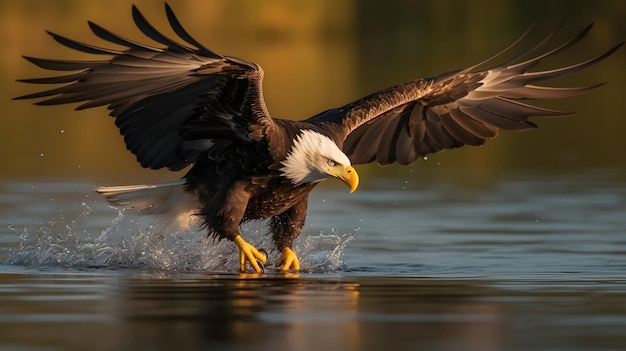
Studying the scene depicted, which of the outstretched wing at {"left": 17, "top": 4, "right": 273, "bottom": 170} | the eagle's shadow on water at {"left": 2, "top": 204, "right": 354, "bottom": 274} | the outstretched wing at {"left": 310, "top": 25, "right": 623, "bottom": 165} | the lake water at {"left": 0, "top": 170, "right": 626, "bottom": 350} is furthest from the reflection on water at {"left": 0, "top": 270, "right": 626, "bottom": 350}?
the outstretched wing at {"left": 310, "top": 25, "right": 623, "bottom": 165}

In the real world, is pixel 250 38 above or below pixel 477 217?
above

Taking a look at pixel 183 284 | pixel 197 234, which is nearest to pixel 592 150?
pixel 197 234

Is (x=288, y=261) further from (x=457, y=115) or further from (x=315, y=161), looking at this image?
(x=457, y=115)

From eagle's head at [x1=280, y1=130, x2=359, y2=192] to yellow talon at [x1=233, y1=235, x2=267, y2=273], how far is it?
0.47 metres

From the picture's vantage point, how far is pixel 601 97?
104 feet

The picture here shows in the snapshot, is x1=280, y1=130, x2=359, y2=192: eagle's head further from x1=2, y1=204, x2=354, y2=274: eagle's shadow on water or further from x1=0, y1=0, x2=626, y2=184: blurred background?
x1=0, y1=0, x2=626, y2=184: blurred background

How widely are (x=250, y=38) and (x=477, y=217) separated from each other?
3716 centimetres

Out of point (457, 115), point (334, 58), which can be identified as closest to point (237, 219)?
point (457, 115)

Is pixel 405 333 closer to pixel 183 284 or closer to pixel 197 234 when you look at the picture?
pixel 183 284

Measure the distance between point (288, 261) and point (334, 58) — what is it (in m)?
37.0

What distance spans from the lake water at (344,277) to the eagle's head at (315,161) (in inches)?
20.7

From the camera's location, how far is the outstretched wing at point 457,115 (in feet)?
→ 39.1

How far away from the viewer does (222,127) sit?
35.0 feet

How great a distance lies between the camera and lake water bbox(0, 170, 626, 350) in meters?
7.26
